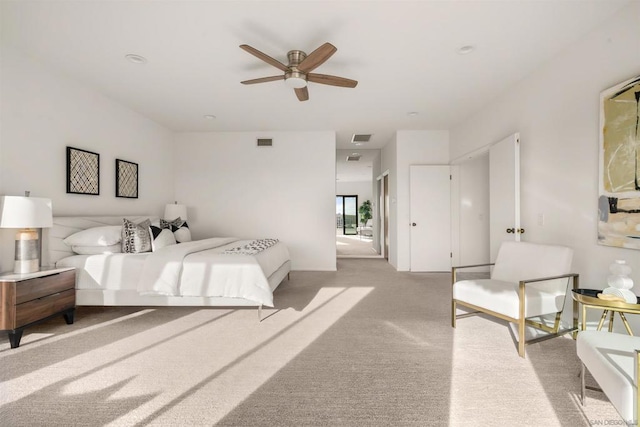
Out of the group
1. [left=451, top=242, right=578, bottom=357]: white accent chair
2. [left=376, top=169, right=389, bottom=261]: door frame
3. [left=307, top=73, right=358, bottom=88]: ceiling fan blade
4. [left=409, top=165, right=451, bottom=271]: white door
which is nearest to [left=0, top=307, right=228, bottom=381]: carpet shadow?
[left=307, top=73, right=358, bottom=88]: ceiling fan blade

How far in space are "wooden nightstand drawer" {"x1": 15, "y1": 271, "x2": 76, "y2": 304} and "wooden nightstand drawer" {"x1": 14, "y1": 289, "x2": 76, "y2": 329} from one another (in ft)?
0.13

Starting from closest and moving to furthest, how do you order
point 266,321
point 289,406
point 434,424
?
point 434,424
point 289,406
point 266,321

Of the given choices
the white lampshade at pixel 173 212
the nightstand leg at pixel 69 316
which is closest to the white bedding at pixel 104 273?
the nightstand leg at pixel 69 316

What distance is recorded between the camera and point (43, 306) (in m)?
2.69

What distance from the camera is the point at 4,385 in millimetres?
1957

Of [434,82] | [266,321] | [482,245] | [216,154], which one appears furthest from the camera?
[216,154]

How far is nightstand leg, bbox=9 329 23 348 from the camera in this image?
8.07 ft

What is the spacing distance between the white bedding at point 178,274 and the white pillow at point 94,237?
0.15 meters

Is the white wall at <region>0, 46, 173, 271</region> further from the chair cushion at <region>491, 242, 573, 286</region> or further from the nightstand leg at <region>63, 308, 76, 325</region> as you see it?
the chair cushion at <region>491, 242, 573, 286</region>

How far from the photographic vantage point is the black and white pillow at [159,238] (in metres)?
3.69

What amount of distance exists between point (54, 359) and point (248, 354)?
1486 millimetres

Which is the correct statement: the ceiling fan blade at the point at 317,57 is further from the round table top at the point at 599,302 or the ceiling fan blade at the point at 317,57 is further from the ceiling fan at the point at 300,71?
the round table top at the point at 599,302

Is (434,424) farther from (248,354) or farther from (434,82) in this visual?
(434,82)

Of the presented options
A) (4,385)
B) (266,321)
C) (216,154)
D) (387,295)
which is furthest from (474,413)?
(216,154)
